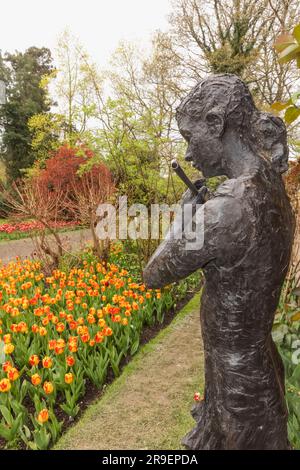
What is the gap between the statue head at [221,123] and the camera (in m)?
1.41

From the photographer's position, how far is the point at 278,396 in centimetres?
156

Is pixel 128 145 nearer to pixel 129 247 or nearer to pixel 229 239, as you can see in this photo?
pixel 129 247

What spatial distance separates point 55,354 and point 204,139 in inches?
120

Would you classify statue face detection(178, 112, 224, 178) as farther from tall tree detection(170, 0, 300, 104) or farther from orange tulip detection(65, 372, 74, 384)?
tall tree detection(170, 0, 300, 104)

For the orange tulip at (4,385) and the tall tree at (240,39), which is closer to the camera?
the orange tulip at (4,385)

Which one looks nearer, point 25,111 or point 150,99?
point 150,99

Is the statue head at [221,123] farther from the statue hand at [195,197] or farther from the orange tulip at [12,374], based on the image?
the orange tulip at [12,374]

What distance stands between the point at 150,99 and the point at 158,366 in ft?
28.8

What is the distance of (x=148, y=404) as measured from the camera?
11.8 ft

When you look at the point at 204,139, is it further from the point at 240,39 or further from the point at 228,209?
the point at 240,39

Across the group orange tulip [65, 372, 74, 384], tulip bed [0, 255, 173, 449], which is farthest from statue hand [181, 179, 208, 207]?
orange tulip [65, 372, 74, 384]

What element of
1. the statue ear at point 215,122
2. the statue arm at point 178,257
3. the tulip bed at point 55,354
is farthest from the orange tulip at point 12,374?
the statue ear at point 215,122

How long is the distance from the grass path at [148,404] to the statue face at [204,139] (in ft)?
8.13
